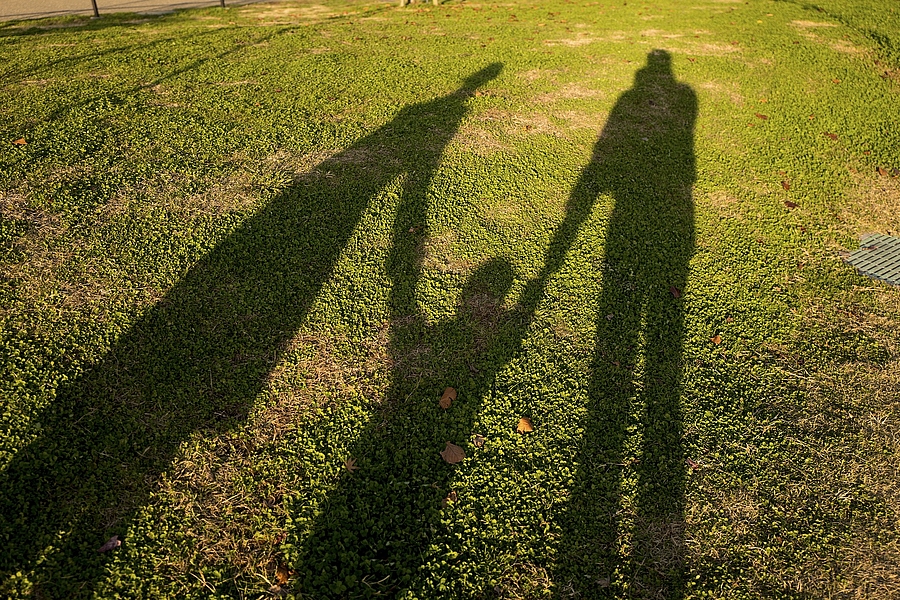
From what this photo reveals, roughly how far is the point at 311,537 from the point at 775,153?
6.33 meters

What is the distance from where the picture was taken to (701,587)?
2580 millimetres

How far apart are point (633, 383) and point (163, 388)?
282cm

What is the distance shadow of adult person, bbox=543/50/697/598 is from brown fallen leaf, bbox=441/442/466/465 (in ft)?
2.01

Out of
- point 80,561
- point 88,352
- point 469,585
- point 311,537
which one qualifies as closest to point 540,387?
point 469,585

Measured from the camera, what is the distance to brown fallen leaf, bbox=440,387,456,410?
327 centimetres

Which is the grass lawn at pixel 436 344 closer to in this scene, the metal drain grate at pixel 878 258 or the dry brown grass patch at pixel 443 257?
the dry brown grass patch at pixel 443 257

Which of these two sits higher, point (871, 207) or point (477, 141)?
point (477, 141)

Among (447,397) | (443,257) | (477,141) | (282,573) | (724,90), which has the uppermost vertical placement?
(724,90)

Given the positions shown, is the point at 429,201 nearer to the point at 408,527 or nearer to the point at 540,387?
the point at 540,387

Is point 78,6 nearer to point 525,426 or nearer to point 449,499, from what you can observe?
point 525,426

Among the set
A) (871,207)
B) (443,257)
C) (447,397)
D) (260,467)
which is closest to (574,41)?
(871,207)

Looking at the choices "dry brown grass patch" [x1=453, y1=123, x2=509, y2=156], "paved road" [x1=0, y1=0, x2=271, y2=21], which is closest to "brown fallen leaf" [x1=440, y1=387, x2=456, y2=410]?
"dry brown grass patch" [x1=453, y1=123, x2=509, y2=156]

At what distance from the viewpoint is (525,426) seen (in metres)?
3.19

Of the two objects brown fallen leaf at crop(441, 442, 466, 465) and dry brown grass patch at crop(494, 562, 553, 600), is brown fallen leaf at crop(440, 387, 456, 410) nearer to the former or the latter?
brown fallen leaf at crop(441, 442, 466, 465)
